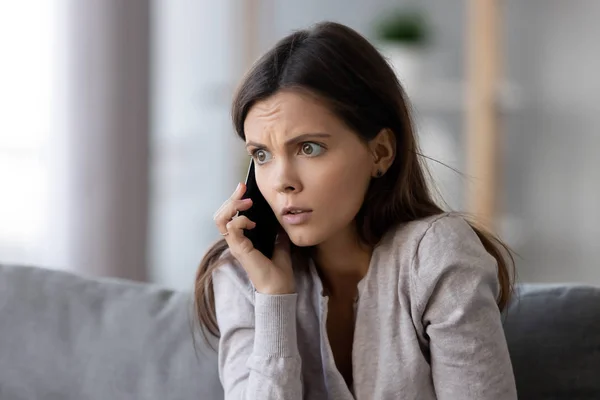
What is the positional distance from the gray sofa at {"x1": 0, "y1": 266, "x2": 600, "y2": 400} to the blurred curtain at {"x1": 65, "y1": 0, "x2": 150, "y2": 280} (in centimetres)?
79

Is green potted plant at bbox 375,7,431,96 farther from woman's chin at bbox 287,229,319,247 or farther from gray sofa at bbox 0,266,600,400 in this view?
woman's chin at bbox 287,229,319,247

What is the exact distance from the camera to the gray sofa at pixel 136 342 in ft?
4.17

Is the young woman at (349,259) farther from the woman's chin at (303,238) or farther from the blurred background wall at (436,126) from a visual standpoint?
the blurred background wall at (436,126)

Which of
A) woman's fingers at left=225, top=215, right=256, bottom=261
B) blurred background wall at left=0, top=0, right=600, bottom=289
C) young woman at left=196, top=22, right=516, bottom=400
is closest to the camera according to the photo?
young woman at left=196, top=22, right=516, bottom=400

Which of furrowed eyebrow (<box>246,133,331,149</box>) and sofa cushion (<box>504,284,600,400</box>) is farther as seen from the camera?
sofa cushion (<box>504,284,600,400</box>)

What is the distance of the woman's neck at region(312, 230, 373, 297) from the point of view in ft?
4.07

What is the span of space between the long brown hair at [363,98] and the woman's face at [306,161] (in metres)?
0.02

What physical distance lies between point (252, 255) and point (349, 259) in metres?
0.14

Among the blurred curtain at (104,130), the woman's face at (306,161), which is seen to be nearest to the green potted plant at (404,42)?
the blurred curtain at (104,130)

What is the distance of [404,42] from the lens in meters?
3.37

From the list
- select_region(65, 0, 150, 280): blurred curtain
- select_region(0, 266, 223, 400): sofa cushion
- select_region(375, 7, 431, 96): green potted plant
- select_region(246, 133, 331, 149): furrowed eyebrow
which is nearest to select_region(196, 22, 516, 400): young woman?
select_region(246, 133, 331, 149): furrowed eyebrow

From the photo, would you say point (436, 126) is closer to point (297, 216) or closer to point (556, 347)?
point (556, 347)

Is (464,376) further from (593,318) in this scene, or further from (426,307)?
(593,318)

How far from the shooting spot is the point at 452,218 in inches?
46.2
